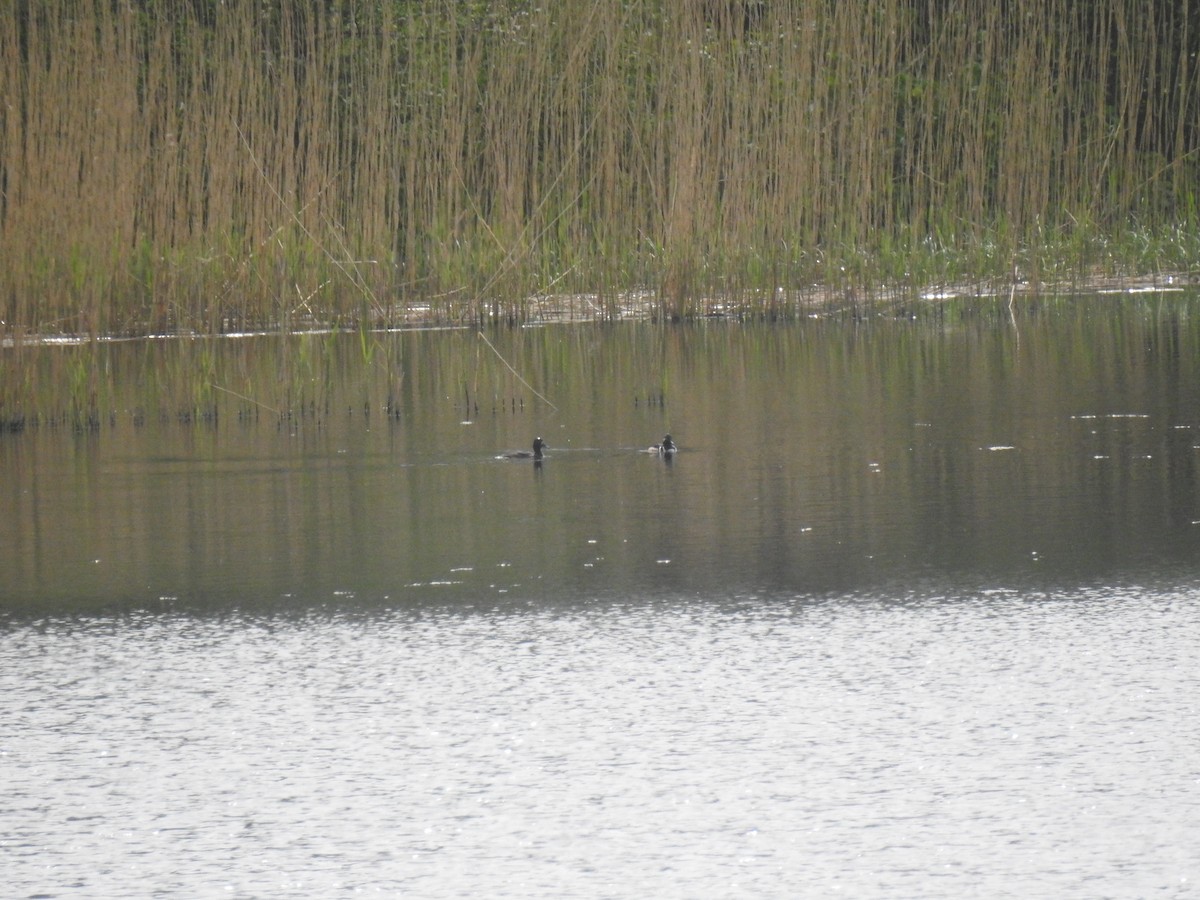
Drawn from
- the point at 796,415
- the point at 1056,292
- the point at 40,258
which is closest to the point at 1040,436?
the point at 796,415

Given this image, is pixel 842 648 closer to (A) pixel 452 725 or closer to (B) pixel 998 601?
(B) pixel 998 601

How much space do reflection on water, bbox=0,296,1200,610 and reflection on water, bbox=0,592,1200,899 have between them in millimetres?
315

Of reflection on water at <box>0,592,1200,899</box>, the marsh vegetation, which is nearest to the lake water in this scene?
reflection on water at <box>0,592,1200,899</box>

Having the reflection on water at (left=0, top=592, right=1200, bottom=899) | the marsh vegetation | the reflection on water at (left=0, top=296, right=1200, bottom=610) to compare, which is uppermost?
the marsh vegetation

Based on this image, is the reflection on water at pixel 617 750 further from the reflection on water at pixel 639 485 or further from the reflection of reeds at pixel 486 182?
the reflection of reeds at pixel 486 182

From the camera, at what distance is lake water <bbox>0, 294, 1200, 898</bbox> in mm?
2182

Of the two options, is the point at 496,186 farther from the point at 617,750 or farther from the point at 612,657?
the point at 617,750

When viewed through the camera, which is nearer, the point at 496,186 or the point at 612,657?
the point at 612,657

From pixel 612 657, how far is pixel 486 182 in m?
7.41

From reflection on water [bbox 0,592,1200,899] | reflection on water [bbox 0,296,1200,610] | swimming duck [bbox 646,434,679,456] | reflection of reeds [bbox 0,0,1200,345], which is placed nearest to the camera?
reflection on water [bbox 0,592,1200,899]

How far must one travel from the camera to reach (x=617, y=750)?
2545 millimetres

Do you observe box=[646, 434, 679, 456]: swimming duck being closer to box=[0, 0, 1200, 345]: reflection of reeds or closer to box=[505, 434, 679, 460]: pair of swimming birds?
box=[505, 434, 679, 460]: pair of swimming birds

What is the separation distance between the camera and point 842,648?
307cm

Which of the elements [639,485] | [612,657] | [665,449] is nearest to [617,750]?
[612,657]
